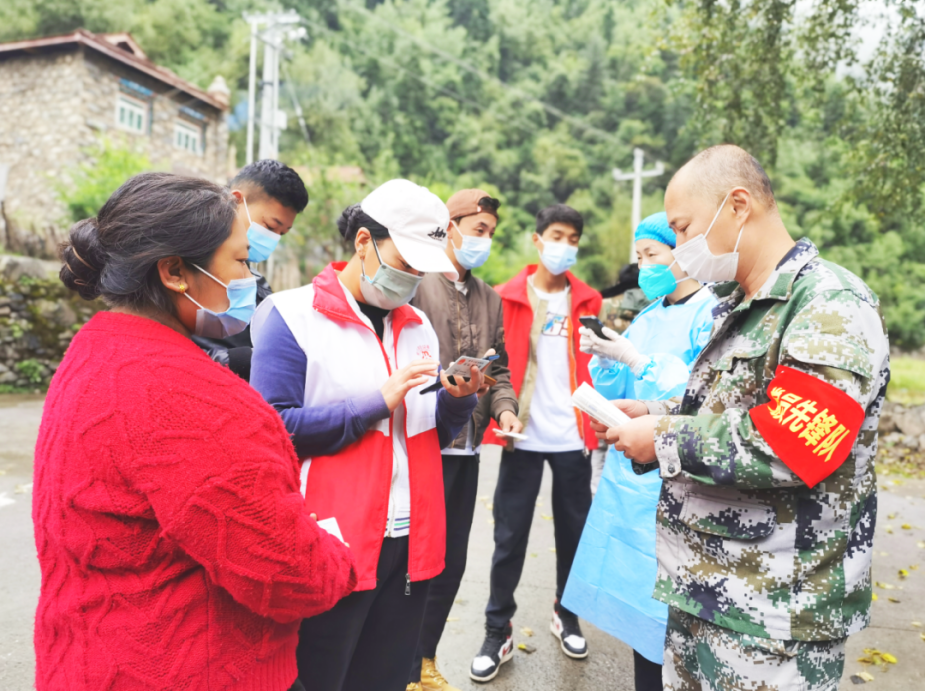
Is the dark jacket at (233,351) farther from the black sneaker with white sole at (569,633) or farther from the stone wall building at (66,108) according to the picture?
the stone wall building at (66,108)

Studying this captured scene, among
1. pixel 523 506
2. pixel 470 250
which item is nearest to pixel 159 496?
pixel 470 250

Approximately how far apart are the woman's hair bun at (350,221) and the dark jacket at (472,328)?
29.0 inches

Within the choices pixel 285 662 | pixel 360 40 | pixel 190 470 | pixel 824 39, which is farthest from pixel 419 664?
pixel 360 40

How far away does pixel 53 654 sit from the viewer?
3.96 feet

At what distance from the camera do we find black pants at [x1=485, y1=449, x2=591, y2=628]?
3.31 meters

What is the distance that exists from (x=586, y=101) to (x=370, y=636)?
45.0 metres

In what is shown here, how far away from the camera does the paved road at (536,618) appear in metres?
3.18

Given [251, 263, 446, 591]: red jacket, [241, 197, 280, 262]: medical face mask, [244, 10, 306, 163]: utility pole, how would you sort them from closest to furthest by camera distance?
[251, 263, 446, 591]: red jacket, [241, 197, 280, 262]: medical face mask, [244, 10, 306, 163]: utility pole

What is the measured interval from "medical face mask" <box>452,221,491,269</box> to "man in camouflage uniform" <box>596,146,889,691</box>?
159cm

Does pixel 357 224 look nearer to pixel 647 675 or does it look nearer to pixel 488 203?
pixel 488 203

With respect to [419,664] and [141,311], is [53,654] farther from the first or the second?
[419,664]

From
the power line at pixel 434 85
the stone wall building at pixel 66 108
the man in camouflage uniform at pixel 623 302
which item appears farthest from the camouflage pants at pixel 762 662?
the power line at pixel 434 85

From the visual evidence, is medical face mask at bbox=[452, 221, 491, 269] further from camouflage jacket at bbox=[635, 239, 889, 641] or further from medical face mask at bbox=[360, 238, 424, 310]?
camouflage jacket at bbox=[635, 239, 889, 641]

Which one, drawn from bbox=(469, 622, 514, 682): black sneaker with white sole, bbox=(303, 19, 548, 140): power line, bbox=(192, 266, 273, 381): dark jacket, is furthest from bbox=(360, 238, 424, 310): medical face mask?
bbox=(303, 19, 548, 140): power line
